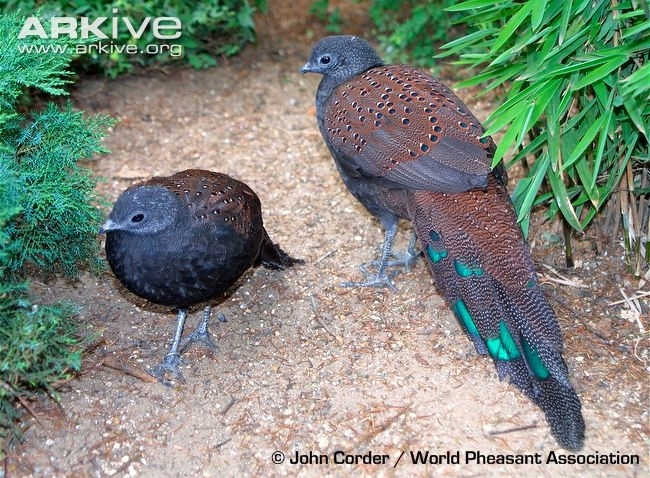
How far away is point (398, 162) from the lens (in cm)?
425

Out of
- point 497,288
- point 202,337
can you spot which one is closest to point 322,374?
point 202,337

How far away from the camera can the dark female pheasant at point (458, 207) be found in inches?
152

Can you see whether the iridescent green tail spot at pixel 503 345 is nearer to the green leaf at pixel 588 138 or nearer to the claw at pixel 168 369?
the green leaf at pixel 588 138

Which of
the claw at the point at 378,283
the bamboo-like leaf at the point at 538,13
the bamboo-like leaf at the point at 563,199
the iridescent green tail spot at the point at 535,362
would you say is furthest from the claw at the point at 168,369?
the bamboo-like leaf at the point at 538,13

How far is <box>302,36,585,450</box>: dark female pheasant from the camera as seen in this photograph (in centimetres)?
387

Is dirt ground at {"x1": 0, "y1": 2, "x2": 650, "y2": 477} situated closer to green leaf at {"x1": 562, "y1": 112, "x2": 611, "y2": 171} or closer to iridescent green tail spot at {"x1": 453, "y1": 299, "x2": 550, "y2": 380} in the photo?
iridescent green tail spot at {"x1": 453, "y1": 299, "x2": 550, "y2": 380}

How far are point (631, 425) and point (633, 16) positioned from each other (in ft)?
6.70

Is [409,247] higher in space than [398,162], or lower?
lower

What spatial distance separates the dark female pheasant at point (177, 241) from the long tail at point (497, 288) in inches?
40.0

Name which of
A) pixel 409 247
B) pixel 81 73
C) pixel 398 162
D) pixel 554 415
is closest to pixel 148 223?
pixel 398 162

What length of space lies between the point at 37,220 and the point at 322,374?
1768mm

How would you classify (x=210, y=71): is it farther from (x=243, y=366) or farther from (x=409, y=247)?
(x=243, y=366)

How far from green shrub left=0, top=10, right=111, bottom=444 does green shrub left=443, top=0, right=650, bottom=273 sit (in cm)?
228

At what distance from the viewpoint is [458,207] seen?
4148mm
